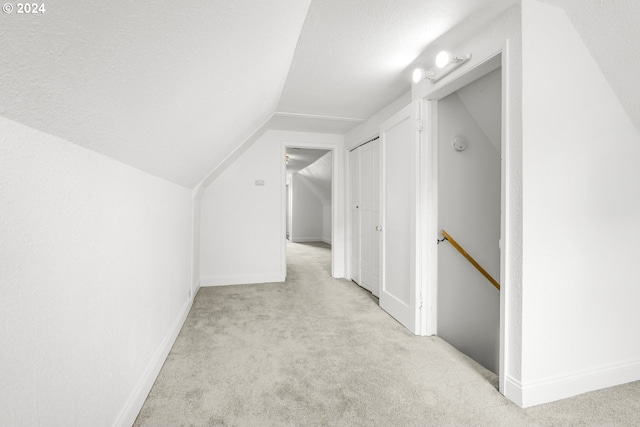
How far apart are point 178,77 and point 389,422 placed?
1.64m

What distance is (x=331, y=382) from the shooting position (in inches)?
68.7

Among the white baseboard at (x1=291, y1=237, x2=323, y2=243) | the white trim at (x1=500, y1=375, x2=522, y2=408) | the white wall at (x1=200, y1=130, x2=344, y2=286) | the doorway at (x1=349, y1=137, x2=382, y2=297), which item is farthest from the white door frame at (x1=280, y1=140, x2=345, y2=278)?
the white baseboard at (x1=291, y1=237, x2=323, y2=243)

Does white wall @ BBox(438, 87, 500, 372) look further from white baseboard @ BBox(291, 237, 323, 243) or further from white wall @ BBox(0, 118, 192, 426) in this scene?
white baseboard @ BBox(291, 237, 323, 243)

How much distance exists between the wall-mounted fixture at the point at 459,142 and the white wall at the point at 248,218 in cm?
211

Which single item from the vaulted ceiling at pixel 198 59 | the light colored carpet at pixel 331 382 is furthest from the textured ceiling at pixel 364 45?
the light colored carpet at pixel 331 382

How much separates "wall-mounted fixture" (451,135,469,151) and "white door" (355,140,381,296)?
1.04 m

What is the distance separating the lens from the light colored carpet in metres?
1.45

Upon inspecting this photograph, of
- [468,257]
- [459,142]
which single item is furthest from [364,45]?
[468,257]

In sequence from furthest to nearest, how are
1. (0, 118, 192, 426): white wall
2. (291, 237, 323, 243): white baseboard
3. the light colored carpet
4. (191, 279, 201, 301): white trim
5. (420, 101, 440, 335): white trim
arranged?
(291, 237, 323, 243): white baseboard → (191, 279, 201, 301): white trim → (420, 101, 440, 335): white trim → the light colored carpet → (0, 118, 192, 426): white wall

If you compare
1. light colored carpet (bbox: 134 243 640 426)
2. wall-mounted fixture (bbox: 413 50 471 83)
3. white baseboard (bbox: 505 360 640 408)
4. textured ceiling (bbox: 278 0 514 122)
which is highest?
textured ceiling (bbox: 278 0 514 122)

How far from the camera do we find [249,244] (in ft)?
13.2

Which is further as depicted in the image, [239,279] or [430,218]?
[239,279]

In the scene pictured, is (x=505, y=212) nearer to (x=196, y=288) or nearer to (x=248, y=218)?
(x=248, y=218)

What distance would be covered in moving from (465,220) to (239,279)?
2.76 metres
